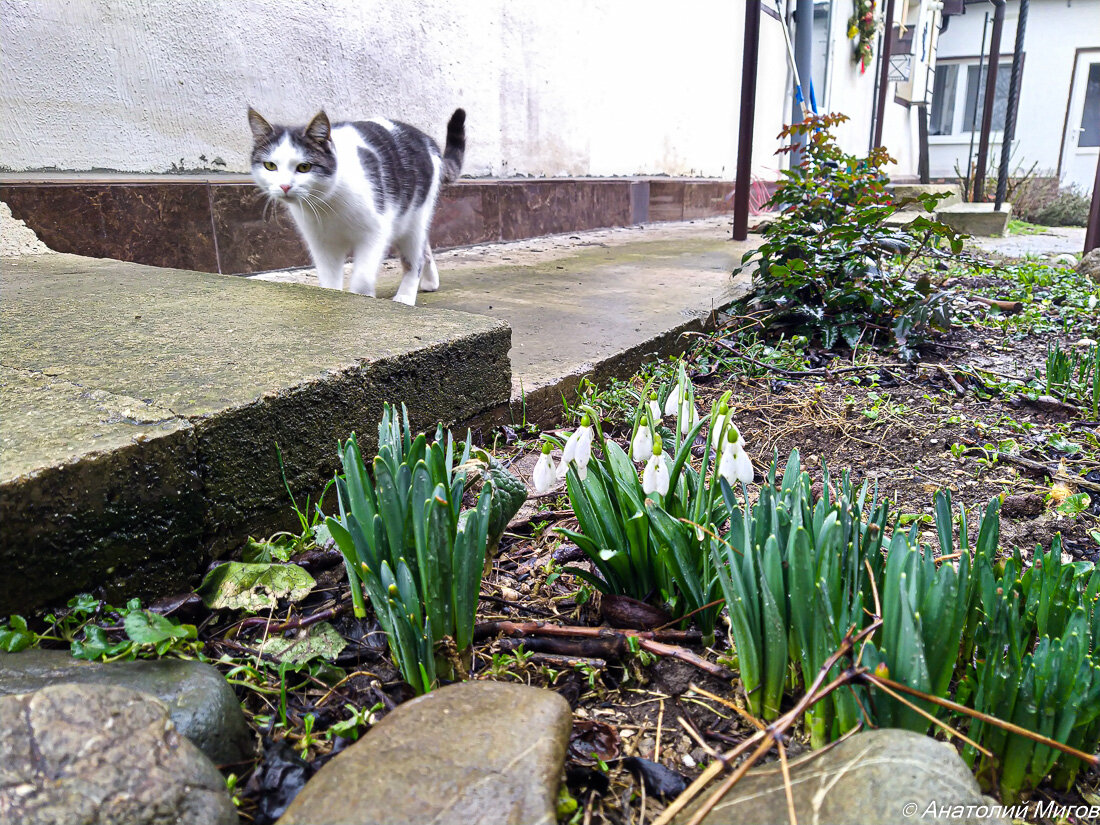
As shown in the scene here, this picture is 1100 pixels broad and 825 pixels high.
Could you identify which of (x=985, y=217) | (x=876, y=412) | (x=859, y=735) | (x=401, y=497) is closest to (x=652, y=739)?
(x=859, y=735)

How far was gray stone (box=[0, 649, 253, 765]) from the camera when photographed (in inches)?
34.5

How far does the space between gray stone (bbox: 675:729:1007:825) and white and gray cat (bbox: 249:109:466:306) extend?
7.62 ft

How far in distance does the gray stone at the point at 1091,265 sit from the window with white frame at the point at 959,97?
15158mm

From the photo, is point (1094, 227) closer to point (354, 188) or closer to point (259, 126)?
point (354, 188)

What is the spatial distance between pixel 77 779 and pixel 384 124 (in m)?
3.01

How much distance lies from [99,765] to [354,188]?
7.47 feet

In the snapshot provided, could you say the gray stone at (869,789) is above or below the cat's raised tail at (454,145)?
below

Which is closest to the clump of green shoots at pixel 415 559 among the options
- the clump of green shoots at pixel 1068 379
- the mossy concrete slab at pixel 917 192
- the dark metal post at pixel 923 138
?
the clump of green shoots at pixel 1068 379

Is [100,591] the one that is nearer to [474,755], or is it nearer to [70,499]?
[70,499]

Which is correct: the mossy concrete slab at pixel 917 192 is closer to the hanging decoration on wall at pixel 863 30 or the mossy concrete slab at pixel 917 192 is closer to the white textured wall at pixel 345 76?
the white textured wall at pixel 345 76

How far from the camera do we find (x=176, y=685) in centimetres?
91

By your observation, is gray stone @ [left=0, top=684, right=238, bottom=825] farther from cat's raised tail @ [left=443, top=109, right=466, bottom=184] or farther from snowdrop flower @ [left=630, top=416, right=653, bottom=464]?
cat's raised tail @ [left=443, top=109, right=466, bottom=184]

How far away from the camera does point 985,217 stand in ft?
25.7

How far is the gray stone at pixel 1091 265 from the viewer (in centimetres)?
436
